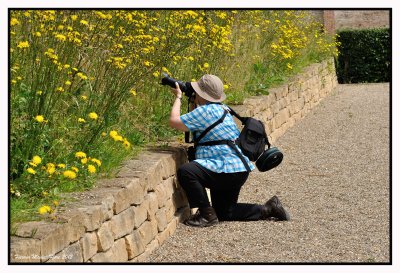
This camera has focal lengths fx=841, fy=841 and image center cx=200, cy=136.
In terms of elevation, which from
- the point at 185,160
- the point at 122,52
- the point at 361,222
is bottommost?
the point at 361,222

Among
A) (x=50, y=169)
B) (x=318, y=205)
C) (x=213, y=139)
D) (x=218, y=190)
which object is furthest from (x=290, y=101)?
(x=50, y=169)

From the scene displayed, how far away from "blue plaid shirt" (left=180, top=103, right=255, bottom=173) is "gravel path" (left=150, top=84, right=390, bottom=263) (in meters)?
0.47

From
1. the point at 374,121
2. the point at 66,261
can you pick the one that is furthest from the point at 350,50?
the point at 66,261

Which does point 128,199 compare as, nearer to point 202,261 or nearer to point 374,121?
point 202,261

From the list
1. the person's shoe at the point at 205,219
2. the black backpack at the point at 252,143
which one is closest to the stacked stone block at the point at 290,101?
the black backpack at the point at 252,143

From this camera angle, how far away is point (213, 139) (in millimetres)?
6352

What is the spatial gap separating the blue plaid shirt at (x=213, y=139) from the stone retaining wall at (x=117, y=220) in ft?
0.92

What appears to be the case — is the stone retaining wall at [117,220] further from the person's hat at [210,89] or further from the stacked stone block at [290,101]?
the stacked stone block at [290,101]

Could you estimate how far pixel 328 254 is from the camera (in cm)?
565

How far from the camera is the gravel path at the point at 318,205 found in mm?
5668

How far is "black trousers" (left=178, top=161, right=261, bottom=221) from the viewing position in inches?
247

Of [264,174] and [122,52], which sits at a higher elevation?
[122,52]

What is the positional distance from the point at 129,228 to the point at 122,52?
2.27 meters

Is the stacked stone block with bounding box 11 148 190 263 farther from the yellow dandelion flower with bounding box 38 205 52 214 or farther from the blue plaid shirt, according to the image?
the blue plaid shirt
